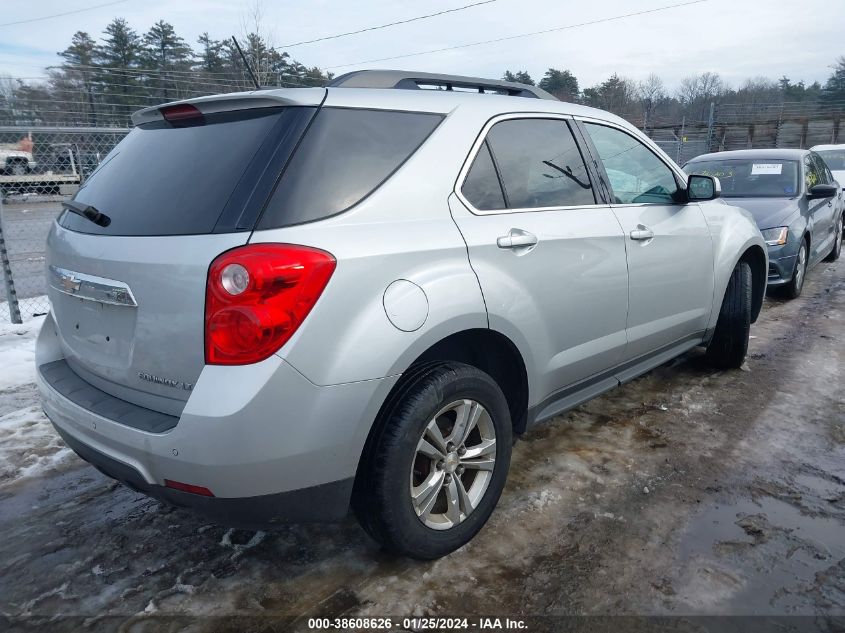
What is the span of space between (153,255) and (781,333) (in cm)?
559

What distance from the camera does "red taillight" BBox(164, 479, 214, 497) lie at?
1.96 metres

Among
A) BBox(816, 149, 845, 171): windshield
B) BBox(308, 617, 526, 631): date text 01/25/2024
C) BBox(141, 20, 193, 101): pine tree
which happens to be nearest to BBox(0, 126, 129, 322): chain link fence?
BBox(308, 617, 526, 631): date text 01/25/2024

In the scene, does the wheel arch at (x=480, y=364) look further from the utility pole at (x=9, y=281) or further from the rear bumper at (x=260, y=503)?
the utility pole at (x=9, y=281)

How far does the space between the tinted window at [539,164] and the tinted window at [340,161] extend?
0.48m

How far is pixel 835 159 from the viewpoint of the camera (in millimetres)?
12398

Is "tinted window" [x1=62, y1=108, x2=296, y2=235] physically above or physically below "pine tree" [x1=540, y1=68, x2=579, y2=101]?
below

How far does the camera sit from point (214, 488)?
1.94 meters

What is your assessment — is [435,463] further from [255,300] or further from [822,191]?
[822,191]

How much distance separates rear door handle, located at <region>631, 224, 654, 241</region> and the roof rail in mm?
878

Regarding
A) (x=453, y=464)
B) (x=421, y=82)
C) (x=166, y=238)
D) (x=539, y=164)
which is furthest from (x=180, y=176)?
(x=539, y=164)

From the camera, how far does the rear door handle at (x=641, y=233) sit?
10.9 ft

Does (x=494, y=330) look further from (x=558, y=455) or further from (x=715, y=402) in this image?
(x=715, y=402)

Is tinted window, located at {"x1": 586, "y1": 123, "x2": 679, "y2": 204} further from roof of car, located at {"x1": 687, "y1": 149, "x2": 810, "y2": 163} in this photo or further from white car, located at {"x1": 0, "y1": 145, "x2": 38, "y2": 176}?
white car, located at {"x1": 0, "y1": 145, "x2": 38, "y2": 176}

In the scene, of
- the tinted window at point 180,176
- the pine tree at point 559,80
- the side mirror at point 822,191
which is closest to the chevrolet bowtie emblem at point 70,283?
the tinted window at point 180,176
